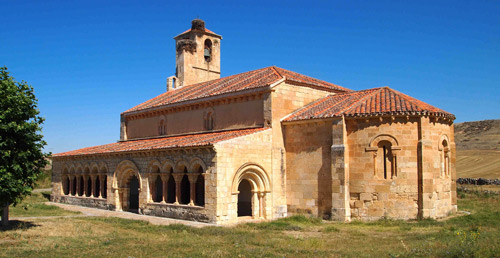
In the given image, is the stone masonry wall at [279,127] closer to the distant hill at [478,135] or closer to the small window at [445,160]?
the small window at [445,160]

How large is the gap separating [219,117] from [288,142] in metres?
4.38

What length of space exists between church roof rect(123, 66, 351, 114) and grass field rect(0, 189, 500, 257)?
23.2 feet

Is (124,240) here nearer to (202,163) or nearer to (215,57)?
(202,163)

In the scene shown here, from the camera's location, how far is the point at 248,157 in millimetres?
21422

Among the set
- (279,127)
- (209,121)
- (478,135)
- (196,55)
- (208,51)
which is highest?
(208,51)

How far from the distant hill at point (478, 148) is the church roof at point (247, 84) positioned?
2790 centimetres

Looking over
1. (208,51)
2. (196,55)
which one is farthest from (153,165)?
(208,51)

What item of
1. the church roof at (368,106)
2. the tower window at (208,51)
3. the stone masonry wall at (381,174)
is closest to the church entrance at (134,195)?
the tower window at (208,51)

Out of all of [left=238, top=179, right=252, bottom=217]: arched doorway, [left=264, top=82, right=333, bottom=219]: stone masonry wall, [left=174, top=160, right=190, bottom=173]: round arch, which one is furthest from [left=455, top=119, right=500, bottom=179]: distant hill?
[left=174, top=160, right=190, bottom=173]: round arch

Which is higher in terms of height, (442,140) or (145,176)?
(442,140)

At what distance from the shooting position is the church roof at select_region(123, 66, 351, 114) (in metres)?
24.1

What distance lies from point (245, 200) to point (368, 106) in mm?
7959

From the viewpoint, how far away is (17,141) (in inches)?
690

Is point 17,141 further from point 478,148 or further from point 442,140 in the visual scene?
point 478,148
